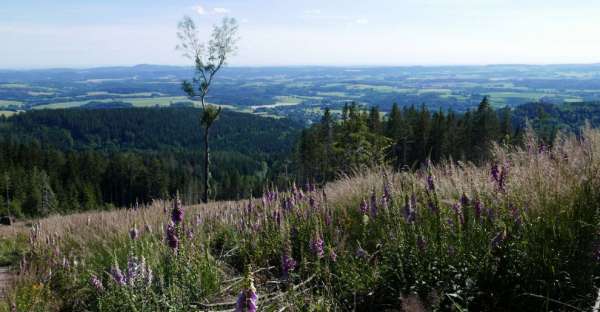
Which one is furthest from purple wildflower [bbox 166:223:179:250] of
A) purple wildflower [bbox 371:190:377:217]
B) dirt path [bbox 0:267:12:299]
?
dirt path [bbox 0:267:12:299]

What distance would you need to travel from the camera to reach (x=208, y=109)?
25.0 meters

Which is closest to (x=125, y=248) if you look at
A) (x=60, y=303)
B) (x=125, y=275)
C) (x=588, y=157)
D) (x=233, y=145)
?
(x=60, y=303)

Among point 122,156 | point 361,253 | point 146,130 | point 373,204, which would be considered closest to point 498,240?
point 361,253

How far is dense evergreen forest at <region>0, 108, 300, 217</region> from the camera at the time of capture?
7031cm

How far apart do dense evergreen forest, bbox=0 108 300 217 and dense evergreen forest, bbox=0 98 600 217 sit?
25cm

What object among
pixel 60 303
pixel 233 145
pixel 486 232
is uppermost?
pixel 486 232

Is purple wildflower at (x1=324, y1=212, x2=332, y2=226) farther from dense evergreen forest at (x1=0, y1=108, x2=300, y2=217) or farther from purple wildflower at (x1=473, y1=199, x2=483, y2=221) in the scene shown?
dense evergreen forest at (x1=0, y1=108, x2=300, y2=217)

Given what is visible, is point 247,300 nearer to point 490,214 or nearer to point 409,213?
point 409,213

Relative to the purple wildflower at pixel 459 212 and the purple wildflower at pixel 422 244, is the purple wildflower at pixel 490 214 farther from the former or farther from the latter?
the purple wildflower at pixel 422 244

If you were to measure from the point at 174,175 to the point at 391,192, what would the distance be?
93.6 m

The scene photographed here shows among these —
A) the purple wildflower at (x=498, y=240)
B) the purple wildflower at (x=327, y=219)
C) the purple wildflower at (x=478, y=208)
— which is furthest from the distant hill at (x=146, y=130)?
the purple wildflower at (x=498, y=240)

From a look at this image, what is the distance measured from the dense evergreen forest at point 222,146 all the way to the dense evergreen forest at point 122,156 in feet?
0.83

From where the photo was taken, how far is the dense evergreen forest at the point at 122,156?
70.3m

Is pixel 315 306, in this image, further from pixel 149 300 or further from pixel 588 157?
pixel 588 157
